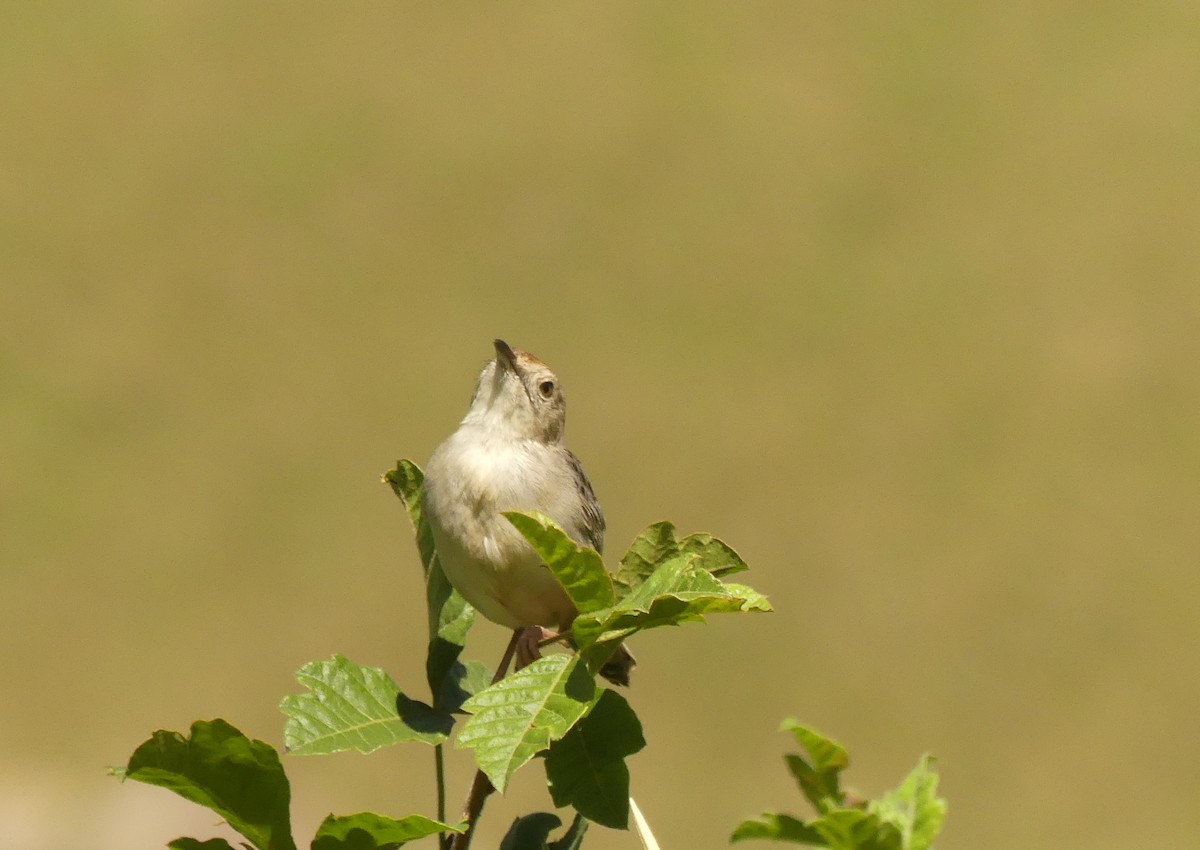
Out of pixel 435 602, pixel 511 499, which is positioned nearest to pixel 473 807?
pixel 435 602

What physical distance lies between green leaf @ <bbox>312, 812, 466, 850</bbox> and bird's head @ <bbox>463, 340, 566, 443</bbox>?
1.81 metres

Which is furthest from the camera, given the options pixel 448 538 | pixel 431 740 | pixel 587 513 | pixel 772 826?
pixel 587 513

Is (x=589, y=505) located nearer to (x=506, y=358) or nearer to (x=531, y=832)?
(x=506, y=358)

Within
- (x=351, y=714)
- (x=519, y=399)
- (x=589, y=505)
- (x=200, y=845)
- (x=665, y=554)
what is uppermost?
(x=519, y=399)

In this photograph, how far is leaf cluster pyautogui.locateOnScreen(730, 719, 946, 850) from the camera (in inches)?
43.1

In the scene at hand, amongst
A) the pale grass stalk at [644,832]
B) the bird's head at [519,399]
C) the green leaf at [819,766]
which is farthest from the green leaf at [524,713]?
the bird's head at [519,399]

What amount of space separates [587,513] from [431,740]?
150 cm

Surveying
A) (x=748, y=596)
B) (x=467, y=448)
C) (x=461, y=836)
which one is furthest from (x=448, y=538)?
(x=748, y=596)

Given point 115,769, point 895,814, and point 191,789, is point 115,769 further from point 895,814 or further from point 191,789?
point 895,814

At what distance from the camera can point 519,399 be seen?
3.29 m

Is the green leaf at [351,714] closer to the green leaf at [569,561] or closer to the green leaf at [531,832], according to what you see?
the green leaf at [531,832]

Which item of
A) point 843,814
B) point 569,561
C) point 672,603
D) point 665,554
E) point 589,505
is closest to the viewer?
point 843,814

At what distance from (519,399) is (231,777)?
1.93m

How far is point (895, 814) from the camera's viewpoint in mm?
1125
